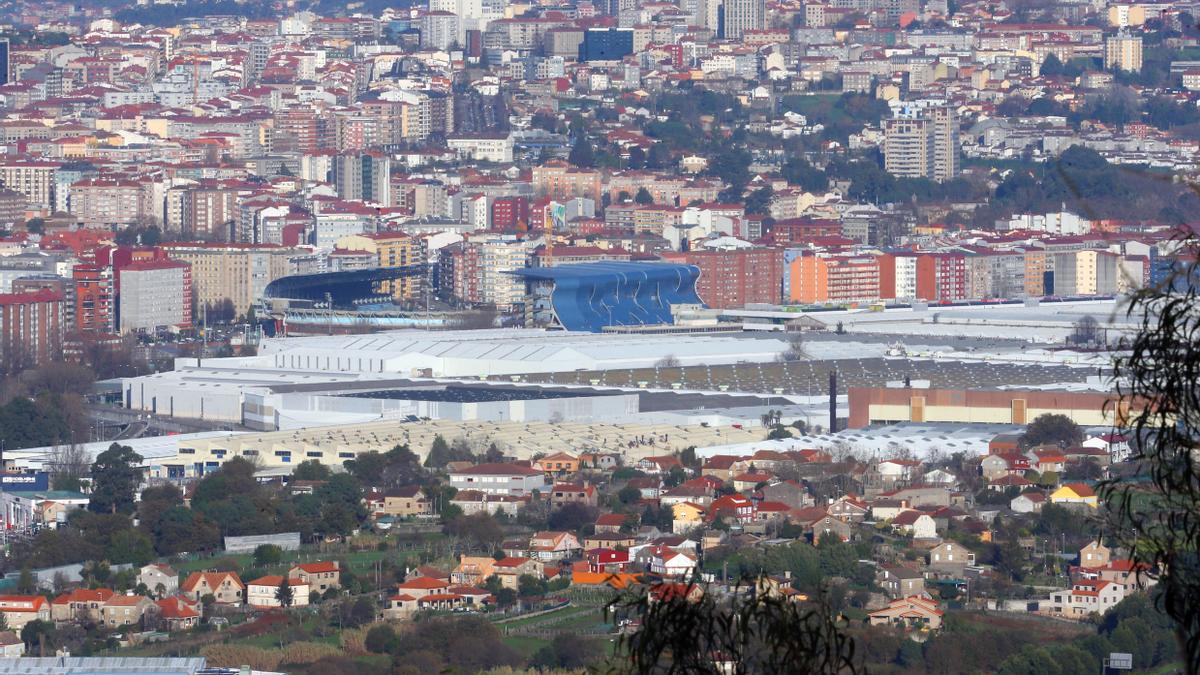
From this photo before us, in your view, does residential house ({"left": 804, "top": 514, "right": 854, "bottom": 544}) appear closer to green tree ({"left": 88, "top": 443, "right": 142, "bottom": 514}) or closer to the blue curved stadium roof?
green tree ({"left": 88, "top": 443, "right": 142, "bottom": 514})

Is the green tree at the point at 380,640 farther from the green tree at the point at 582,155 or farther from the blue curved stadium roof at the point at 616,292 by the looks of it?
the green tree at the point at 582,155

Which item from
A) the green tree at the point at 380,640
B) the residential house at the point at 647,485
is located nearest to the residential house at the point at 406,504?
the residential house at the point at 647,485

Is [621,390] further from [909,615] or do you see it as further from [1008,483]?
[909,615]

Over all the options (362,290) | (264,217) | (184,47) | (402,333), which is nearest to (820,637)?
(402,333)

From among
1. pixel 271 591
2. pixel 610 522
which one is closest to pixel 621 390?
pixel 610 522

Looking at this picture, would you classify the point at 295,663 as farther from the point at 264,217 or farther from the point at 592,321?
the point at 264,217

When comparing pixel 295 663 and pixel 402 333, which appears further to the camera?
pixel 402 333
